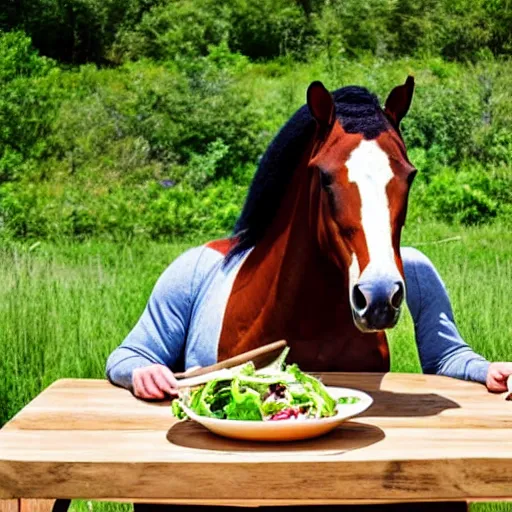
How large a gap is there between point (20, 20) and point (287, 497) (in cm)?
726

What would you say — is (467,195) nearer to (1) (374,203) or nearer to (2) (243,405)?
(1) (374,203)

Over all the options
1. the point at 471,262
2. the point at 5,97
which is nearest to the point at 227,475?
the point at 471,262

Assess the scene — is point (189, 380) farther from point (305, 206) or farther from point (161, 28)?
point (161, 28)

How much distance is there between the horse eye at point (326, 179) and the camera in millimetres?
1720

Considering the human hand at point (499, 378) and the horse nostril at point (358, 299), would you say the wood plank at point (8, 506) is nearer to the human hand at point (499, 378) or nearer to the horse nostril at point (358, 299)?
the horse nostril at point (358, 299)

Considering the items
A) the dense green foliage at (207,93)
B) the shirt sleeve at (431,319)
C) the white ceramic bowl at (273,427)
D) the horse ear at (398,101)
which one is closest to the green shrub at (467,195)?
the dense green foliage at (207,93)

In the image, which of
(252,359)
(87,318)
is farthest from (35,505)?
(87,318)

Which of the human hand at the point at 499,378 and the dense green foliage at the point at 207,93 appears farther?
the dense green foliage at the point at 207,93

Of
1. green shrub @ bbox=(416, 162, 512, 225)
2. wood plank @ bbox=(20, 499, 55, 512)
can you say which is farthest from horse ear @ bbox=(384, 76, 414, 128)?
green shrub @ bbox=(416, 162, 512, 225)

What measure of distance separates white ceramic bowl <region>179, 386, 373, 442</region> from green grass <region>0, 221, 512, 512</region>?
1441mm

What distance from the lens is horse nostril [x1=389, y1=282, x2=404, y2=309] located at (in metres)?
1.56

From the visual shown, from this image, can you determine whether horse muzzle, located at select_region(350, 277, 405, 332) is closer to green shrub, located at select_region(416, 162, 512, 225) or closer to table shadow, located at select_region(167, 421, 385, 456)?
table shadow, located at select_region(167, 421, 385, 456)

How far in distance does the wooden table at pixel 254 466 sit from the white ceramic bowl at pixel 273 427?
2 centimetres

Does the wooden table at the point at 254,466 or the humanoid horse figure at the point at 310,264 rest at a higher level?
the humanoid horse figure at the point at 310,264
